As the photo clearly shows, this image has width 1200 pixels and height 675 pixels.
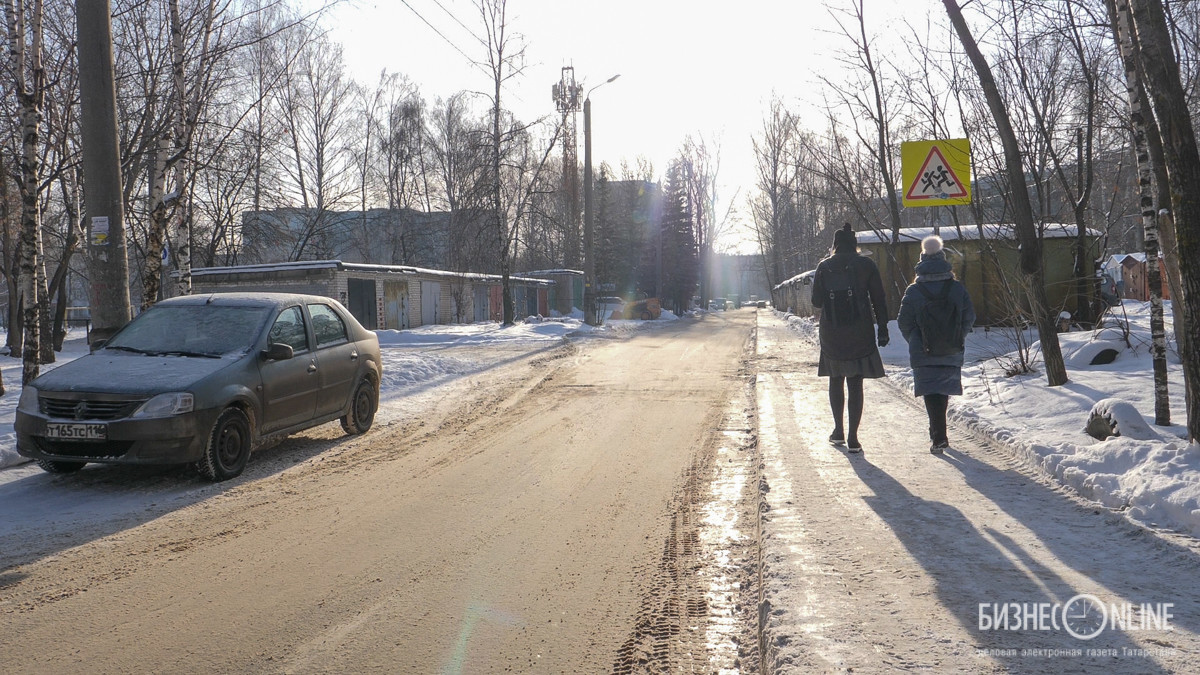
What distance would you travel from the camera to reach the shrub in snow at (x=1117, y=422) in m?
5.97

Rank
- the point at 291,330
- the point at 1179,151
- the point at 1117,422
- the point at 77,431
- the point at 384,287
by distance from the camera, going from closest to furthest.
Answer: the point at 1179,151 → the point at 1117,422 → the point at 77,431 → the point at 291,330 → the point at 384,287

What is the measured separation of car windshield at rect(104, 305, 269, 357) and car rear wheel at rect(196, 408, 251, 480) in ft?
2.27

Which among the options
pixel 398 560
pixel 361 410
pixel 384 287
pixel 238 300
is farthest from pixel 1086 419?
pixel 384 287

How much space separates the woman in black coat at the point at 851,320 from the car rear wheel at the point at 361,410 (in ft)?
16.1

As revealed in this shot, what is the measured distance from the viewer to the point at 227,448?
6.70 m

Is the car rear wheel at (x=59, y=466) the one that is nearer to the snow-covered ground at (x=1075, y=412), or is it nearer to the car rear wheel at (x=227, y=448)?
the snow-covered ground at (x=1075, y=412)

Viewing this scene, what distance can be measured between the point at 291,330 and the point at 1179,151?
24.3 feet

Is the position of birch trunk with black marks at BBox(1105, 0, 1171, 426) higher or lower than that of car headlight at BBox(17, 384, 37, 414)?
higher

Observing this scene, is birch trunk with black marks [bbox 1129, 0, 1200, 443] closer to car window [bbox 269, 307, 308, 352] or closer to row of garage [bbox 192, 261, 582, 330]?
car window [bbox 269, 307, 308, 352]

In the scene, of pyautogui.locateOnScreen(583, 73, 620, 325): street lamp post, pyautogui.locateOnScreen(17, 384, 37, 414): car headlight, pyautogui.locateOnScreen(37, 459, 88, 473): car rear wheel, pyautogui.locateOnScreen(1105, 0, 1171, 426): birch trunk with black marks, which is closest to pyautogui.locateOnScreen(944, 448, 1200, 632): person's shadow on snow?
pyautogui.locateOnScreen(1105, 0, 1171, 426): birch trunk with black marks

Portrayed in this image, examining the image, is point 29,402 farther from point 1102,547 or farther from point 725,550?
point 1102,547

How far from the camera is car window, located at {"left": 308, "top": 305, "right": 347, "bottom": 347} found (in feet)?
27.3

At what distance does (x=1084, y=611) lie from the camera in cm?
339

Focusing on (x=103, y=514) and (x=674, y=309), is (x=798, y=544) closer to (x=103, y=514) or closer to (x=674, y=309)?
(x=103, y=514)
